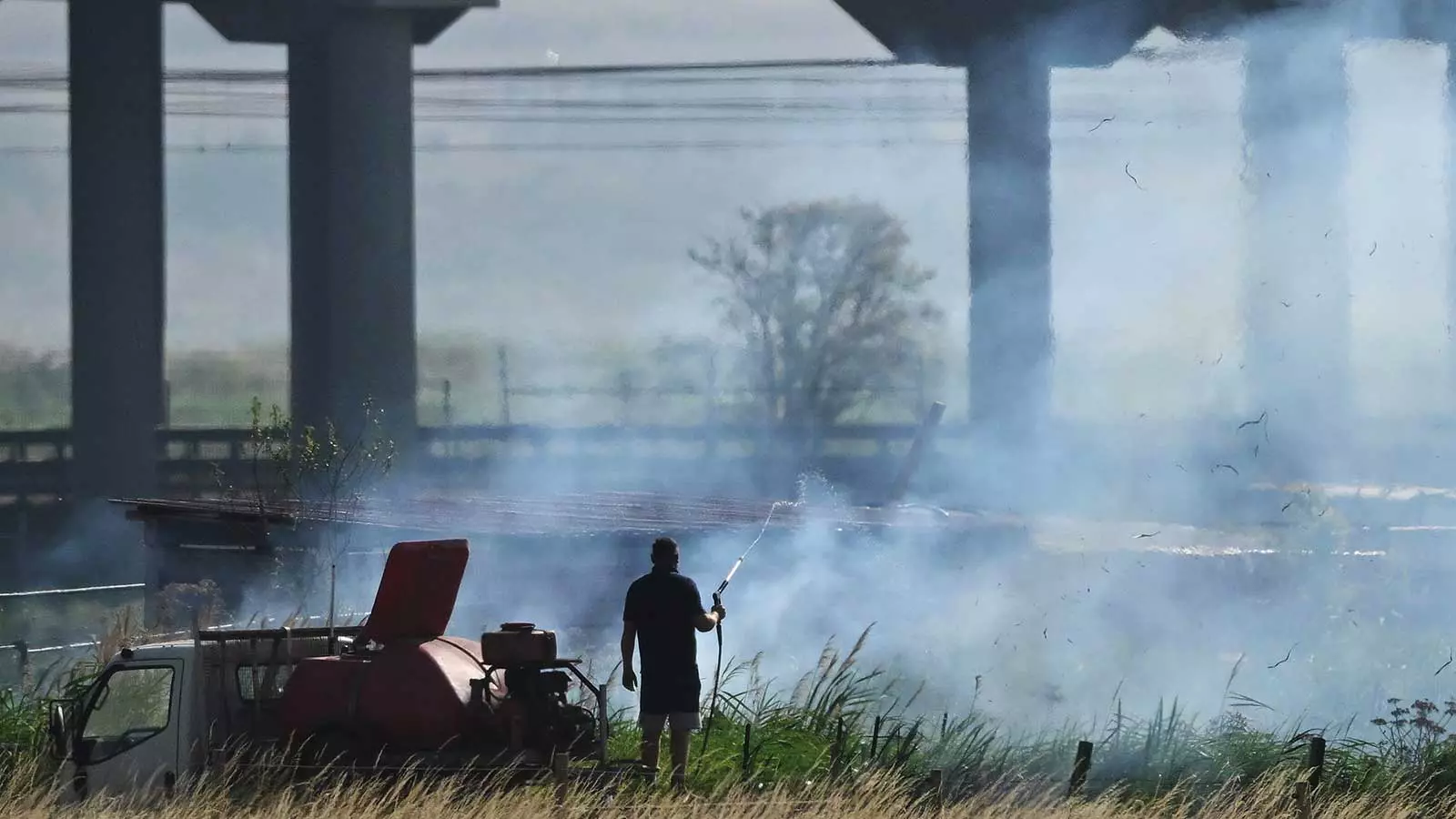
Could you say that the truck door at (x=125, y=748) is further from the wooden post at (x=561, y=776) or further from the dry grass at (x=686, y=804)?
the wooden post at (x=561, y=776)

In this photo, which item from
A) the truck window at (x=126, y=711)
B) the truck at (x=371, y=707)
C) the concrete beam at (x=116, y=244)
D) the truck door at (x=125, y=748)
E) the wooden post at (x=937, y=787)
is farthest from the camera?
the concrete beam at (x=116, y=244)

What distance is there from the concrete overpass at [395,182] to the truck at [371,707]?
10.5 meters

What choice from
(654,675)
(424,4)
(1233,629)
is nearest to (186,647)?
(654,675)

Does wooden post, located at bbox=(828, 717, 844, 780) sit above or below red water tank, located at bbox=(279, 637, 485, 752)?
below

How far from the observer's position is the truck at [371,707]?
31.3 ft

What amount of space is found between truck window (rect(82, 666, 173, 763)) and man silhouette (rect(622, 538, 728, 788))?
256 cm

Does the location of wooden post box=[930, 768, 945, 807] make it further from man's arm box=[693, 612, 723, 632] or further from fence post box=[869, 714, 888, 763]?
man's arm box=[693, 612, 723, 632]

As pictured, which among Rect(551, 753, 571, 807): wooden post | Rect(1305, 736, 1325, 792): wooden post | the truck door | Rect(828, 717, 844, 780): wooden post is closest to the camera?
Rect(551, 753, 571, 807): wooden post

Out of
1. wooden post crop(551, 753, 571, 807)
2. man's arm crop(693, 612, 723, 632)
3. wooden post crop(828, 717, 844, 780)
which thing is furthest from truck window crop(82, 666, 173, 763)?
wooden post crop(828, 717, 844, 780)

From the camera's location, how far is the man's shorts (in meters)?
10.2

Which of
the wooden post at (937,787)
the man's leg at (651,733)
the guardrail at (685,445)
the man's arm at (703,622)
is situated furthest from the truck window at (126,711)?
the guardrail at (685,445)

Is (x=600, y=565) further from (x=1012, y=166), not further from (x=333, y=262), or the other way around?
(x=333, y=262)

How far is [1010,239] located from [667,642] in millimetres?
11266

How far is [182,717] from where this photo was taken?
31.7ft
